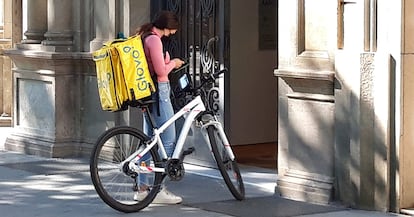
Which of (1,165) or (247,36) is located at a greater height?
(247,36)

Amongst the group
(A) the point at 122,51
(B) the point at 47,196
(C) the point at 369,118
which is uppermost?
(A) the point at 122,51

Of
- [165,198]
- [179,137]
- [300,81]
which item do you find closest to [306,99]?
[300,81]

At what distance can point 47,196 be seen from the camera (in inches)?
392

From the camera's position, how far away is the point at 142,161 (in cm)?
904

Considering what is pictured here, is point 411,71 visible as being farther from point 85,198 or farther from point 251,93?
point 251,93

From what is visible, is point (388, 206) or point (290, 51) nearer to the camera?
point (388, 206)

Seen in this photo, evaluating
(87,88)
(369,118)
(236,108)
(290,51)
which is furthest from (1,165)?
(369,118)

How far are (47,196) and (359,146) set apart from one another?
3.09m

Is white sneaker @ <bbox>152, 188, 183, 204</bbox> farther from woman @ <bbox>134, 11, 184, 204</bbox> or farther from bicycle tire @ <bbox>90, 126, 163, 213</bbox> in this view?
bicycle tire @ <bbox>90, 126, 163, 213</bbox>

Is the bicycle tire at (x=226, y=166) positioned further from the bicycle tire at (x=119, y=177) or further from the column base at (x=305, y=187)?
the bicycle tire at (x=119, y=177)

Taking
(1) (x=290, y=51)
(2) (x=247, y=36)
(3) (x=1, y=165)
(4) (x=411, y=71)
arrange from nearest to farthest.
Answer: (4) (x=411, y=71)
(1) (x=290, y=51)
(3) (x=1, y=165)
(2) (x=247, y=36)

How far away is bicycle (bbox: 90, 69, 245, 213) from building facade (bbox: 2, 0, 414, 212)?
2.82 ft

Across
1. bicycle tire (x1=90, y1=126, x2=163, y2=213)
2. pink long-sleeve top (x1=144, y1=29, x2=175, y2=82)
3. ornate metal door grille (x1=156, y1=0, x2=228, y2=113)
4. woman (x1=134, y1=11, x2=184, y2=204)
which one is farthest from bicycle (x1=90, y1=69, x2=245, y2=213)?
ornate metal door grille (x1=156, y1=0, x2=228, y2=113)

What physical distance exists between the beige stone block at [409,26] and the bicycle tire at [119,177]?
2368 millimetres
